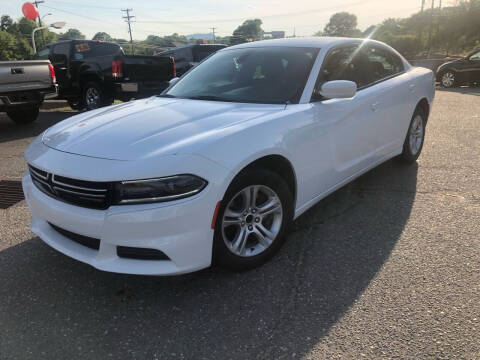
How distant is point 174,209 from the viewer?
2.18 metres

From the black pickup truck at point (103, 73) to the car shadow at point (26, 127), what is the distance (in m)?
0.77

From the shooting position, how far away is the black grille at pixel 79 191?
221 centimetres

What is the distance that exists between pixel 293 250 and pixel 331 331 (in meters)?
0.93

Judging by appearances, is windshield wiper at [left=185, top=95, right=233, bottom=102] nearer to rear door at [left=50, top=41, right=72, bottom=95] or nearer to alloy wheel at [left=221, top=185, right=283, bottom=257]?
alloy wheel at [left=221, top=185, right=283, bottom=257]

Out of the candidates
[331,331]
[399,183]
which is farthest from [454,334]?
[399,183]

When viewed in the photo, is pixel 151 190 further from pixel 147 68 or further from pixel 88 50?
pixel 88 50

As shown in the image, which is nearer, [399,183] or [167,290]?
[167,290]

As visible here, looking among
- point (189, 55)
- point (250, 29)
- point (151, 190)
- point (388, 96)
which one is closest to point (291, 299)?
point (151, 190)

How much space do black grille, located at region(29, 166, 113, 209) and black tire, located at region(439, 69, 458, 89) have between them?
55.0 ft

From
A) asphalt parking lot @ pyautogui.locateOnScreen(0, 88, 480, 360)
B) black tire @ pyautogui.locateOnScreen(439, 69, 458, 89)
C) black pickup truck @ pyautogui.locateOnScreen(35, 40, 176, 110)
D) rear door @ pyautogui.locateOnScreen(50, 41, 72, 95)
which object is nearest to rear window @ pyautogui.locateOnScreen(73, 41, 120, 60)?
black pickup truck @ pyautogui.locateOnScreen(35, 40, 176, 110)

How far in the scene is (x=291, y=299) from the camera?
249 cm

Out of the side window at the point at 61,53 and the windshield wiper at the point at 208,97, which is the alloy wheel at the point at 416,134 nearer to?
the windshield wiper at the point at 208,97

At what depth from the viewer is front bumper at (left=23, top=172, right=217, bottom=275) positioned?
2180 mm

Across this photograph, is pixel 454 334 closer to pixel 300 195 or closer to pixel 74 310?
pixel 300 195
